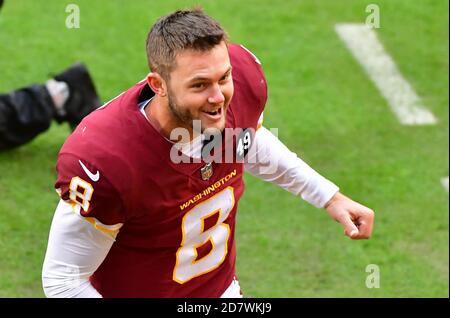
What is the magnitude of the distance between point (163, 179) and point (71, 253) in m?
0.40

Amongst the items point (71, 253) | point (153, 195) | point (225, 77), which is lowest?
point (71, 253)

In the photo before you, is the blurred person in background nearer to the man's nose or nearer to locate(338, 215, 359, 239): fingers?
locate(338, 215, 359, 239): fingers

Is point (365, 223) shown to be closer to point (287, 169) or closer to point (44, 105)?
point (287, 169)

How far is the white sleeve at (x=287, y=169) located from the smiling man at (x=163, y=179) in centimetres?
2

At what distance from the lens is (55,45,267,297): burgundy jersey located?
3463 mm

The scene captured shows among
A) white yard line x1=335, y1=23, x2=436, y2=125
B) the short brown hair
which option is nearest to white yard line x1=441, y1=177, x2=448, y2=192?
white yard line x1=335, y1=23, x2=436, y2=125

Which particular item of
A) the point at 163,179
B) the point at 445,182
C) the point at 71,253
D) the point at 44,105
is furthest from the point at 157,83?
the point at 445,182

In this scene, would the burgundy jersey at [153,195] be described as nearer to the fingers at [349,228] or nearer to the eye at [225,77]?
the eye at [225,77]

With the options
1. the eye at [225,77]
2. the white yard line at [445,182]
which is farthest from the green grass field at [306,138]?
the eye at [225,77]

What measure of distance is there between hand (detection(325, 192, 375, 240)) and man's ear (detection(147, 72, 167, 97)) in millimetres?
879

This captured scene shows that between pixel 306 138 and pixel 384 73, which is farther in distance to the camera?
pixel 384 73

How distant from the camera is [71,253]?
351 centimetres

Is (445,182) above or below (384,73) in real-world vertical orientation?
below
